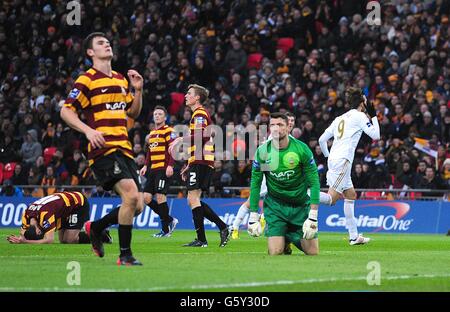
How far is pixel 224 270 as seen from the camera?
10250 mm

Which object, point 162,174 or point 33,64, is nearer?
point 162,174

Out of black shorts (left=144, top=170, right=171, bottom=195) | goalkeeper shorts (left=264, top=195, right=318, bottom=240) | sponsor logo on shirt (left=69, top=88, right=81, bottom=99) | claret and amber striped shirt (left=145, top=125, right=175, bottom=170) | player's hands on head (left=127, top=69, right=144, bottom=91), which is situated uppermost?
player's hands on head (left=127, top=69, right=144, bottom=91)

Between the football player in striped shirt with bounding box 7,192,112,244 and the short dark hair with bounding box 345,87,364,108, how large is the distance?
16.2 ft

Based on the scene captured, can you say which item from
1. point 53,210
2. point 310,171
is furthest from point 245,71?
point 310,171

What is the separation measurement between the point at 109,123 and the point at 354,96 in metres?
7.27

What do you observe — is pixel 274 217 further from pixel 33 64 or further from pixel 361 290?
pixel 33 64

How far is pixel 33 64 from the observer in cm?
3269

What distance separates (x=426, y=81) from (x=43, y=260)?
16.3 metres

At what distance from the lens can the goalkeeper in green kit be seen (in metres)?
12.5

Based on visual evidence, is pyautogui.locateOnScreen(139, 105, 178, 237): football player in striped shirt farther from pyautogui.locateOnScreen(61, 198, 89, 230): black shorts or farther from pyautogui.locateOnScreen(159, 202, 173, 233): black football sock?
pyautogui.locateOnScreen(61, 198, 89, 230): black shorts

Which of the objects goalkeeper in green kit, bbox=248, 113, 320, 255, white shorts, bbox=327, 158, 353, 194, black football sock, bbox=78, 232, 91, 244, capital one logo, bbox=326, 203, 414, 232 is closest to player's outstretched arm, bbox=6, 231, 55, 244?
black football sock, bbox=78, 232, 91, 244

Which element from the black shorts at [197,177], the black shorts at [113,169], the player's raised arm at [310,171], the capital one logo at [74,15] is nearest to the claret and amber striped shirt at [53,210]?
the black shorts at [197,177]

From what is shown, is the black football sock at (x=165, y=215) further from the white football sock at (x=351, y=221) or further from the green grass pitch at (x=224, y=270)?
the green grass pitch at (x=224, y=270)
